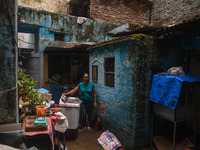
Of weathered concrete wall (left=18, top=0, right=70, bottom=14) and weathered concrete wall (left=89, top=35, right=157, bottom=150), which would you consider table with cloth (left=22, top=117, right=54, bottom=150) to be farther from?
weathered concrete wall (left=18, top=0, right=70, bottom=14)

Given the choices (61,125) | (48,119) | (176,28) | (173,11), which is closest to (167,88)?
(176,28)

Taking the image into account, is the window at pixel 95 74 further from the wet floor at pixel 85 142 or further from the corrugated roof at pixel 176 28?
the corrugated roof at pixel 176 28

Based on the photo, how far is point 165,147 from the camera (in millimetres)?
4449

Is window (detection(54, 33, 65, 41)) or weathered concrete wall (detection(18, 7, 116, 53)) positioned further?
window (detection(54, 33, 65, 41))

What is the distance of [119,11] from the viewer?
11617mm

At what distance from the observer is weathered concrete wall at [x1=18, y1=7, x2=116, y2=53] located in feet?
30.5

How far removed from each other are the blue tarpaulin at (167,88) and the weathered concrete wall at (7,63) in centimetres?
349

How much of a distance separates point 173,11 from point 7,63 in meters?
10.9

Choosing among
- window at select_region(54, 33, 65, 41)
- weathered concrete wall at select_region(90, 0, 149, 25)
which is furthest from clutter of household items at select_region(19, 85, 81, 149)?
weathered concrete wall at select_region(90, 0, 149, 25)

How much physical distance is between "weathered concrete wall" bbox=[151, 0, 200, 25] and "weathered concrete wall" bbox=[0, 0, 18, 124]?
29.3 ft

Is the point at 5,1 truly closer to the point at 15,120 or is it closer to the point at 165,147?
the point at 15,120

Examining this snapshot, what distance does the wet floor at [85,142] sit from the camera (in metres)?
4.89

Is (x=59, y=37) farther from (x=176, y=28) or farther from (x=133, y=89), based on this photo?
(x=176, y=28)

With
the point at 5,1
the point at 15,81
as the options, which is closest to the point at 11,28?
the point at 5,1
